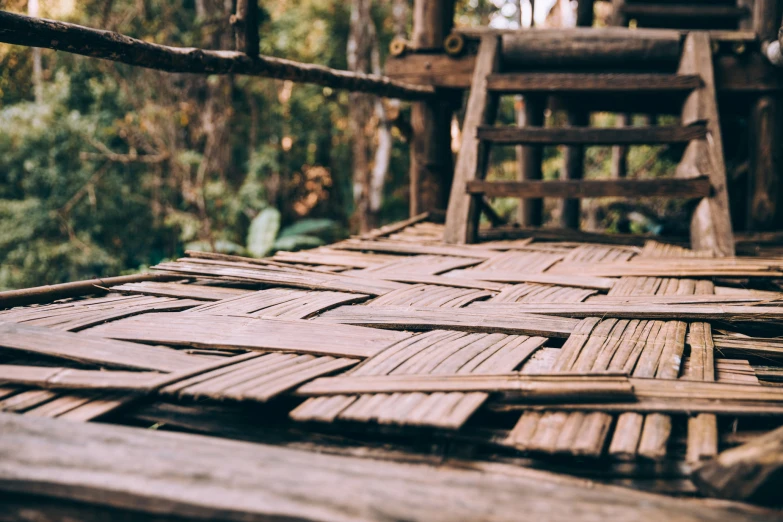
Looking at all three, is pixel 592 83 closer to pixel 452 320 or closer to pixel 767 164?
pixel 767 164

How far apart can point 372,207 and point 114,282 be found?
6.64m

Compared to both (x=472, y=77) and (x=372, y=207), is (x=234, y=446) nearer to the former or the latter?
(x=472, y=77)

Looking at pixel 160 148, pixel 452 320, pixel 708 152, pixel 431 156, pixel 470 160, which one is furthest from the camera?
pixel 160 148

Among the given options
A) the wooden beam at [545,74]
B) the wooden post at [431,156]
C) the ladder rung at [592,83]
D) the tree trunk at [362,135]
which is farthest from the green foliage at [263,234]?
the ladder rung at [592,83]

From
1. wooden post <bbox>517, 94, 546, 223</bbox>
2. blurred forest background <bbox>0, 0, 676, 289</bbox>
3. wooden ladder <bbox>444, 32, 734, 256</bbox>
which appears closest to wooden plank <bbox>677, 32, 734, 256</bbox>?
wooden ladder <bbox>444, 32, 734, 256</bbox>

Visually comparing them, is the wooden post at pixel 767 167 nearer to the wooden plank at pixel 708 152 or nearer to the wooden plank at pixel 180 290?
the wooden plank at pixel 708 152

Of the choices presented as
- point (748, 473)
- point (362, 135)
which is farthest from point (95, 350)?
point (362, 135)

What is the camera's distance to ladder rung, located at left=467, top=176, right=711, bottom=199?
3197 mm

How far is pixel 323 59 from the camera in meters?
11.4

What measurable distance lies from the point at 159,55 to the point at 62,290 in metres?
1.06

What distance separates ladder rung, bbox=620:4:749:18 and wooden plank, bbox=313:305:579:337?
5.18m

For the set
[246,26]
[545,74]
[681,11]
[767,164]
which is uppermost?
[681,11]

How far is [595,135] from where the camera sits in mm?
3422

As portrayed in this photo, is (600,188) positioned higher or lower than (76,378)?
higher
